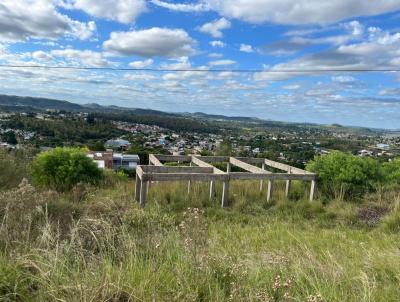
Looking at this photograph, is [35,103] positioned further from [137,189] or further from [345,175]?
[345,175]

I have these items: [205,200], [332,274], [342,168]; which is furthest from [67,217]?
[342,168]

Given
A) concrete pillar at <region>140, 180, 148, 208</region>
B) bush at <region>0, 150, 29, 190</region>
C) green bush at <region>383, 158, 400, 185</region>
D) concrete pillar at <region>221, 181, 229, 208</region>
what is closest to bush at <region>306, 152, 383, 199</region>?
green bush at <region>383, 158, 400, 185</region>

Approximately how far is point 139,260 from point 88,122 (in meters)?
50.3

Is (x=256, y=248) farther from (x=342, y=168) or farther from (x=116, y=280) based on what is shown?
(x=342, y=168)

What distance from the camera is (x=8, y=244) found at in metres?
3.38

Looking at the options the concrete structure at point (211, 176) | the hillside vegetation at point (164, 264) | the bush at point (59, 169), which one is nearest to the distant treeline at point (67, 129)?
the bush at point (59, 169)

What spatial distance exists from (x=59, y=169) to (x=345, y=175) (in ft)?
21.7

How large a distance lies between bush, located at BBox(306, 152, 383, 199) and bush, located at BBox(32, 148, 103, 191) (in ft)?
18.2

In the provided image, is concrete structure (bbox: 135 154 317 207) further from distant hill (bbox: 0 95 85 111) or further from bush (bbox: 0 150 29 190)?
distant hill (bbox: 0 95 85 111)

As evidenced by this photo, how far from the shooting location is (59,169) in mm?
9219

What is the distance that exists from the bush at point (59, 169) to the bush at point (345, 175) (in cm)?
554

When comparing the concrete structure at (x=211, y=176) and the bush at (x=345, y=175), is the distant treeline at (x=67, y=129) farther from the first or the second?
the bush at (x=345, y=175)

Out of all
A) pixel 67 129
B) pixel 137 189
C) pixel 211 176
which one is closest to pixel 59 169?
pixel 137 189

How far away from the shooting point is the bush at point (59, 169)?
920 cm
